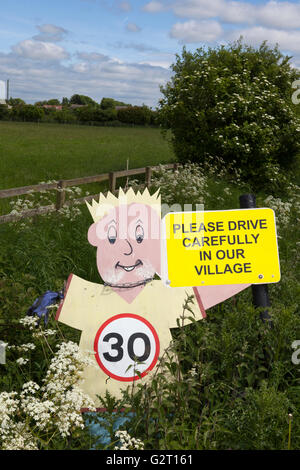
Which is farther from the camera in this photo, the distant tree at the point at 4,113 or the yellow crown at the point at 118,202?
the distant tree at the point at 4,113

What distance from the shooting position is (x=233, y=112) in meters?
12.9

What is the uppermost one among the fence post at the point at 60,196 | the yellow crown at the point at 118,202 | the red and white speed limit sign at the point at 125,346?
the fence post at the point at 60,196

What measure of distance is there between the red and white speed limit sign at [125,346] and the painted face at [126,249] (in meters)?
0.16

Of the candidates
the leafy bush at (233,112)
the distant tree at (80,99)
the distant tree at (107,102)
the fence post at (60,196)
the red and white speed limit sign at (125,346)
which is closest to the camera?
the red and white speed limit sign at (125,346)

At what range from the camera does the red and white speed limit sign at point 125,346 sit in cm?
283

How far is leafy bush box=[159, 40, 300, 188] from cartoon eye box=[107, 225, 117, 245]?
982 centimetres

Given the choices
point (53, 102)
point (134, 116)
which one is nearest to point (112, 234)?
point (134, 116)

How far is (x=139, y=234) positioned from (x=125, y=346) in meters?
0.67

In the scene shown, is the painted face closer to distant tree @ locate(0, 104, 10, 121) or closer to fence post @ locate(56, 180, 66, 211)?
fence post @ locate(56, 180, 66, 211)

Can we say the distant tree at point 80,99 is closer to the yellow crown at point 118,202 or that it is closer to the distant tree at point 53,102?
the distant tree at point 53,102

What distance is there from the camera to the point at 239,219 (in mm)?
3064

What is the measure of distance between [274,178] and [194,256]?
35.7ft

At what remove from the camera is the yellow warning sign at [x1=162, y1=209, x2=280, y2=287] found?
9.86ft

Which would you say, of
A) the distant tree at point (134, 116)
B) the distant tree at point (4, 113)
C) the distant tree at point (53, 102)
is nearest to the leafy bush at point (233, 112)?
the distant tree at point (134, 116)
